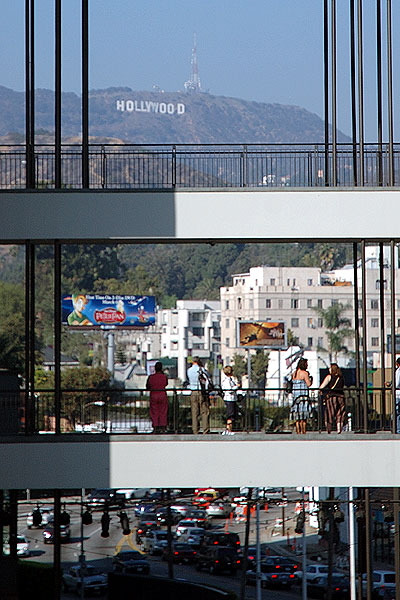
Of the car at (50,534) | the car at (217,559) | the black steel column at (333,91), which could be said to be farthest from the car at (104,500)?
the black steel column at (333,91)

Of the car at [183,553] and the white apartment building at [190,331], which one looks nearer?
the car at [183,553]

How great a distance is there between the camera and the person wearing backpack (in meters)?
18.1

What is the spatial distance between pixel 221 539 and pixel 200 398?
4421 cm

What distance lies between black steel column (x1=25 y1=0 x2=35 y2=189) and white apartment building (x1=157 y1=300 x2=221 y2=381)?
117 meters

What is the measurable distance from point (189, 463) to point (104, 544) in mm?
47705

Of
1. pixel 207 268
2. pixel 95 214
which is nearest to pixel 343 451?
pixel 95 214

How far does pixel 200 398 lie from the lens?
60.2 ft

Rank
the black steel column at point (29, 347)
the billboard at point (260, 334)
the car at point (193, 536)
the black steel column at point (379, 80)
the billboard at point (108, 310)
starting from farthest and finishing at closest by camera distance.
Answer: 1. the billboard at point (260, 334)
2. the billboard at point (108, 310)
3. the car at point (193, 536)
4. the black steel column at point (379, 80)
5. the black steel column at point (29, 347)

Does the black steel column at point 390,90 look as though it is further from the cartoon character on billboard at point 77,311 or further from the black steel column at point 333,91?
the cartoon character on billboard at point 77,311

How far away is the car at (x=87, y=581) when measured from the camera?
154 feet

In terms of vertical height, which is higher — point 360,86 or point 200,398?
point 360,86

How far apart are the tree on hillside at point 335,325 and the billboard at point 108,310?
178ft

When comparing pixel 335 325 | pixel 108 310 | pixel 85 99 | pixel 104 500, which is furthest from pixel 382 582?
pixel 335 325

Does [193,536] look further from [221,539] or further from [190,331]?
[190,331]
